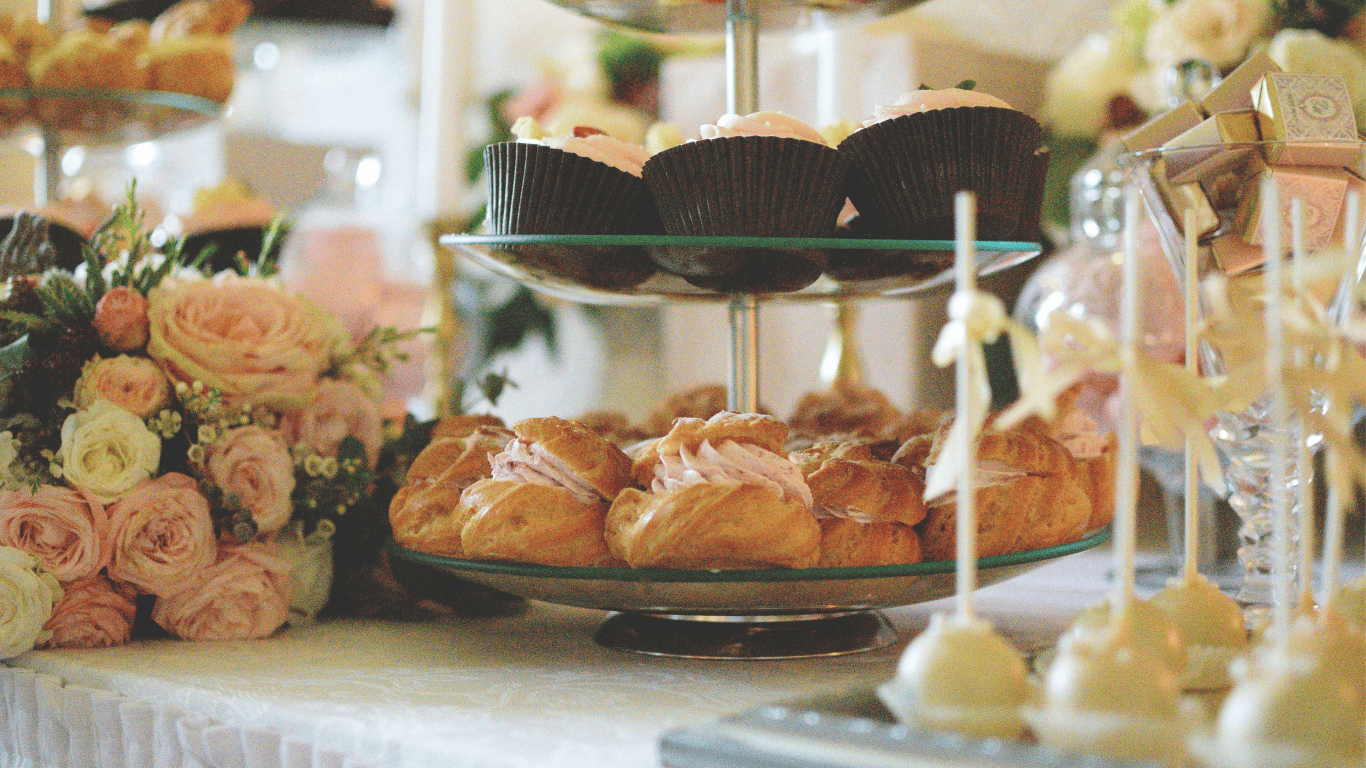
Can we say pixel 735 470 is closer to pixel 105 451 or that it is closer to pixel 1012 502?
pixel 1012 502

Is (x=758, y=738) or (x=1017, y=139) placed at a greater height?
(x=1017, y=139)

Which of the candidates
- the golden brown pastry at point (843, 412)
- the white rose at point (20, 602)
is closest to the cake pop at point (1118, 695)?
the golden brown pastry at point (843, 412)

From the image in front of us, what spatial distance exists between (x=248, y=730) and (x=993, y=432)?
473 mm

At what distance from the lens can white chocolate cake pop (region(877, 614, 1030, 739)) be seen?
48 cm

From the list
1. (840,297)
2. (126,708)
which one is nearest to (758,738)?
(126,708)

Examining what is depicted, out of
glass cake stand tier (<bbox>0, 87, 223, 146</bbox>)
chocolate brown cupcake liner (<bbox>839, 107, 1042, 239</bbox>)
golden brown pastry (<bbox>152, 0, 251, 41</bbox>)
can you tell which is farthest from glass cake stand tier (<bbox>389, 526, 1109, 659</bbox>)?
golden brown pastry (<bbox>152, 0, 251, 41</bbox>)

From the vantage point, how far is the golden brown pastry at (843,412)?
3.56 ft

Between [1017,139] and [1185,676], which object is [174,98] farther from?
[1185,676]

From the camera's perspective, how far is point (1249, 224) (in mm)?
766

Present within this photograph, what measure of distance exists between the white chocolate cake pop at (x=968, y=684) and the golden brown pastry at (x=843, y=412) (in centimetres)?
55

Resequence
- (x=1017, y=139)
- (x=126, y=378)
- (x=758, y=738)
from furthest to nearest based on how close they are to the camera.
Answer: (x=126, y=378) < (x=1017, y=139) < (x=758, y=738)

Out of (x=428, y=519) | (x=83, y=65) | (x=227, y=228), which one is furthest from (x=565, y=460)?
(x=83, y=65)

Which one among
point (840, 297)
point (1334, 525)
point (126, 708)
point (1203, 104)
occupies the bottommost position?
point (126, 708)

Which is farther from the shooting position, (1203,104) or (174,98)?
(174,98)
